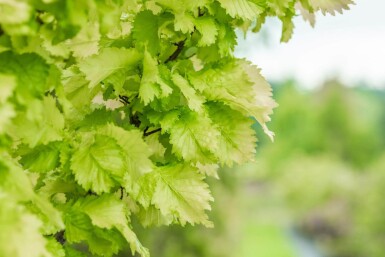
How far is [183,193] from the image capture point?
3.87 feet

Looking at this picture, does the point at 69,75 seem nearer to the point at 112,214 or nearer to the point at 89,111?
the point at 89,111

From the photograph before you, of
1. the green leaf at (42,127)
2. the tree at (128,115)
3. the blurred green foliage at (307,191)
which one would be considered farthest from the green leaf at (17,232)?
the blurred green foliage at (307,191)

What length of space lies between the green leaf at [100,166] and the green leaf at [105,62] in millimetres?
132

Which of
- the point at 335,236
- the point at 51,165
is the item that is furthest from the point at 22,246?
the point at 335,236

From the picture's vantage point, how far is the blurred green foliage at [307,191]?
12.4m

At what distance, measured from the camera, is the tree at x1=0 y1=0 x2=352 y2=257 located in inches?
37.5

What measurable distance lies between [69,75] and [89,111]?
0.09 m

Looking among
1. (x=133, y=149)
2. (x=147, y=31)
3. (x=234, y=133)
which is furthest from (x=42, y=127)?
(x=234, y=133)

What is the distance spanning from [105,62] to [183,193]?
0.99ft

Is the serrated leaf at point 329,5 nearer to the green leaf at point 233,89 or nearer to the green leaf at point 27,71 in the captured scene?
the green leaf at point 233,89

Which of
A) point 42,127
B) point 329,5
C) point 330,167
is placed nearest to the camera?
point 42,127

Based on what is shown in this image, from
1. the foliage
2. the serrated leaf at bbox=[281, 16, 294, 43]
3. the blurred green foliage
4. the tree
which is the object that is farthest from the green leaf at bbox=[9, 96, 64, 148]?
the foliage

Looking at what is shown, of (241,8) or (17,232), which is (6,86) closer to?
(17,232)

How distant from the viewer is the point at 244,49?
10945mm
